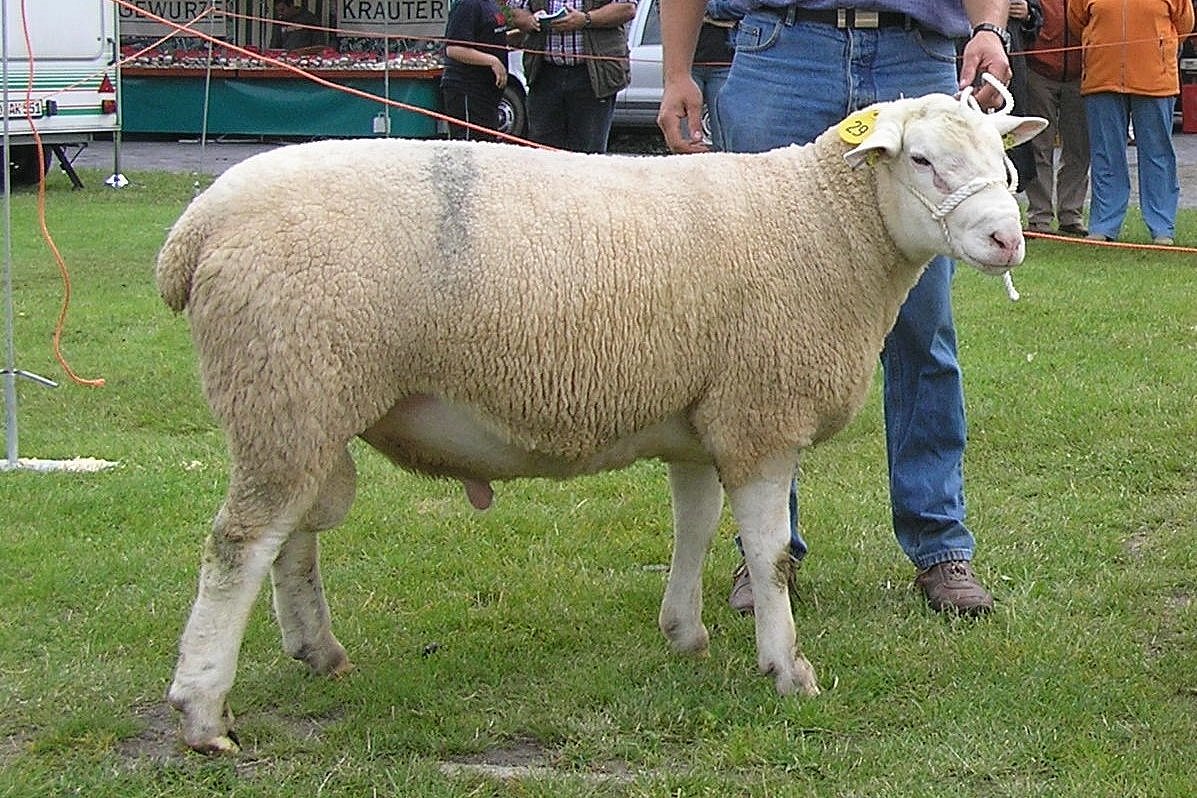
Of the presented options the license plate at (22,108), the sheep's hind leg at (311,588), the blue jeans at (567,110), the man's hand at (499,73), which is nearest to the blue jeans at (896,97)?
the sheep's hind leg at (311,588)

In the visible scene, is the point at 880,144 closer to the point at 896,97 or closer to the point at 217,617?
the point at 896,97

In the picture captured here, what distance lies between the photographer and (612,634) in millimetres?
4090

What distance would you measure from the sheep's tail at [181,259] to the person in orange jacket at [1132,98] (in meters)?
8.42

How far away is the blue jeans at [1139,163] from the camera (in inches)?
413

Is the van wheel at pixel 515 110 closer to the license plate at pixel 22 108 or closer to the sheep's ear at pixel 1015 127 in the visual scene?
the license plate at pixel 22 108

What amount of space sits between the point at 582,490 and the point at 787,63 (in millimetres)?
1789

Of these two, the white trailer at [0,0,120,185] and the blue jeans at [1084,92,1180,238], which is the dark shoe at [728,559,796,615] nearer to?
the blue jeans at [1084,92,1180,238]

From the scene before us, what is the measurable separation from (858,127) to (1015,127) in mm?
370

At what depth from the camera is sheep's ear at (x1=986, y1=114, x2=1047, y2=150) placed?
3.60 metres

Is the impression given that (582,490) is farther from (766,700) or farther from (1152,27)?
(1152,27)

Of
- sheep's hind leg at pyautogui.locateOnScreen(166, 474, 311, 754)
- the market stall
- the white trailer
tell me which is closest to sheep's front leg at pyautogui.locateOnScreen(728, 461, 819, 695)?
sheep's hind leg at pyautogui.locateOnScreen(166, 474, 311, 754)

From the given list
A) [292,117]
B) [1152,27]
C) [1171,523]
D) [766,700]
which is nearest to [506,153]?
[766,700]

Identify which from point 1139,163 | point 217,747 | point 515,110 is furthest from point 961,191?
point 515,110

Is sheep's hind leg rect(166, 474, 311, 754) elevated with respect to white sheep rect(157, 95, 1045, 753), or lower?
lower
